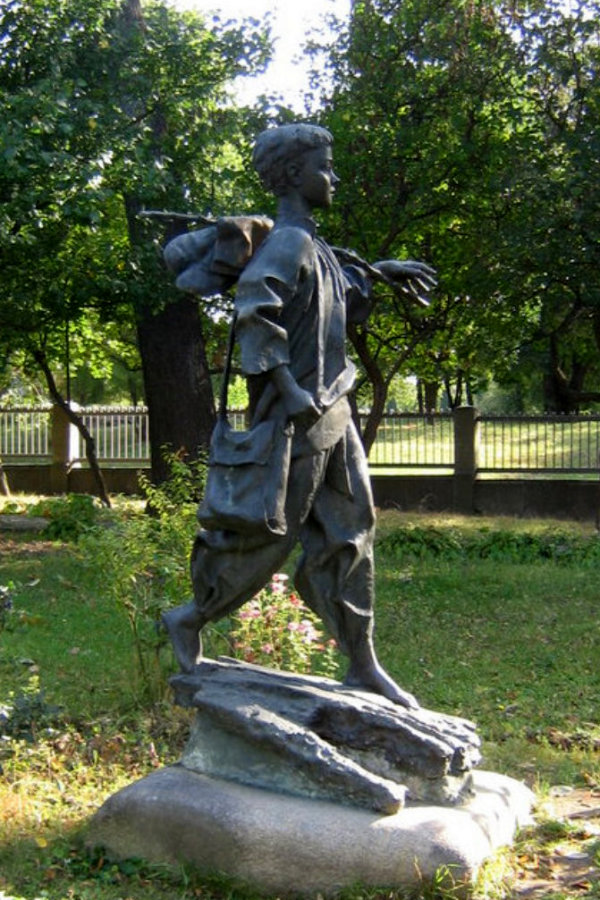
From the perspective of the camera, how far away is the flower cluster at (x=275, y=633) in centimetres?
665

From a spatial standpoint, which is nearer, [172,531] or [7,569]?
[172,531]

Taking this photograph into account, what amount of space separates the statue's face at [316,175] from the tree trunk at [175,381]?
30.0 feet

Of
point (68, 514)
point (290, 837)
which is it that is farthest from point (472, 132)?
point (290, 837)

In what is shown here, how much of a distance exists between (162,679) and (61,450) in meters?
13.4

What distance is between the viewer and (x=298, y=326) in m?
4.61

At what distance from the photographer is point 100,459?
67.4 feet

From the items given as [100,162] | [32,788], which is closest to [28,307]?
[100,162]

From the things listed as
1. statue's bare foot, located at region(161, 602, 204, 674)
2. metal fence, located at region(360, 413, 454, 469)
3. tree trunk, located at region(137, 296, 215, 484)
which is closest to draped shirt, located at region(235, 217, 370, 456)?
statue's bare foot, located at region(161, 602, 204, 674)

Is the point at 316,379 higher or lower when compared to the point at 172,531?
higher

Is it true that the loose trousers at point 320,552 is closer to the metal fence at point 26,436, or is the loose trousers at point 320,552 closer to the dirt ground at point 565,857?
the dirt ground at point 565,857

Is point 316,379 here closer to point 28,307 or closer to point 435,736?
point 435,736

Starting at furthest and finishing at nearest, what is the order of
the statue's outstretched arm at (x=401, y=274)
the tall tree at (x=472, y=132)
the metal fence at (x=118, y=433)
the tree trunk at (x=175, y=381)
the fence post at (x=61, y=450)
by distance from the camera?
the metal fence at (x=118, y=433), the fence post at (x=61, y=450), the tall tree at (x=472, y=132), the tree trunk at (x=175, y=381), the statue's outstretched arm at (x=401, y=274)

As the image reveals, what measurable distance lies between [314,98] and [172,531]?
10.1 meters

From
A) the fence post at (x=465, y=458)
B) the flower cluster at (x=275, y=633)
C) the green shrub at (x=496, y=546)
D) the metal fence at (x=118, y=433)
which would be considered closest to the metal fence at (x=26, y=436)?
the metal fence at (x=118, y=433)
